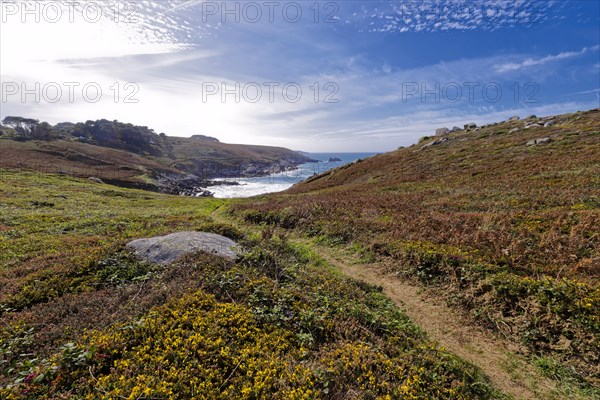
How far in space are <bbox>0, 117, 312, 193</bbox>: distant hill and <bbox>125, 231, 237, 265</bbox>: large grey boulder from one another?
206 ft

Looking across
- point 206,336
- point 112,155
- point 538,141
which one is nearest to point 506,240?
point 206,336

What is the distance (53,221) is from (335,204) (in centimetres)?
1887

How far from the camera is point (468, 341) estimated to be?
7.10 metres

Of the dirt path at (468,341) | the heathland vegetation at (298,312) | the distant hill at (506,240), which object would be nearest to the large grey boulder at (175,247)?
the heathland vegetation at (298,312)

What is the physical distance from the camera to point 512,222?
1284 centimetres

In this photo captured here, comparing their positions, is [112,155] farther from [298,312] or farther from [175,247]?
[298,312]

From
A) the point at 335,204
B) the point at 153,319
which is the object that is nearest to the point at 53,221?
the point at 153,319

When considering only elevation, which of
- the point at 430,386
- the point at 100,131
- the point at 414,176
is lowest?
the point at 430,386

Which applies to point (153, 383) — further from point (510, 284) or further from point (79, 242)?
point (79, 242)

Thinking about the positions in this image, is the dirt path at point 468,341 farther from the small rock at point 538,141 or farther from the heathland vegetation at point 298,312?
the small rock at point 538,141

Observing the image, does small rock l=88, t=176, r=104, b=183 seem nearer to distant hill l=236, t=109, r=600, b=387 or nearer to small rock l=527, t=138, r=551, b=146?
distant hill l=236, t=109, r=600, b=387

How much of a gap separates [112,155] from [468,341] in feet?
356

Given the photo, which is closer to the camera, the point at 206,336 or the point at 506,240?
the point at 206,336

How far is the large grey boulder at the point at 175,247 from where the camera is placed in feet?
30.2
